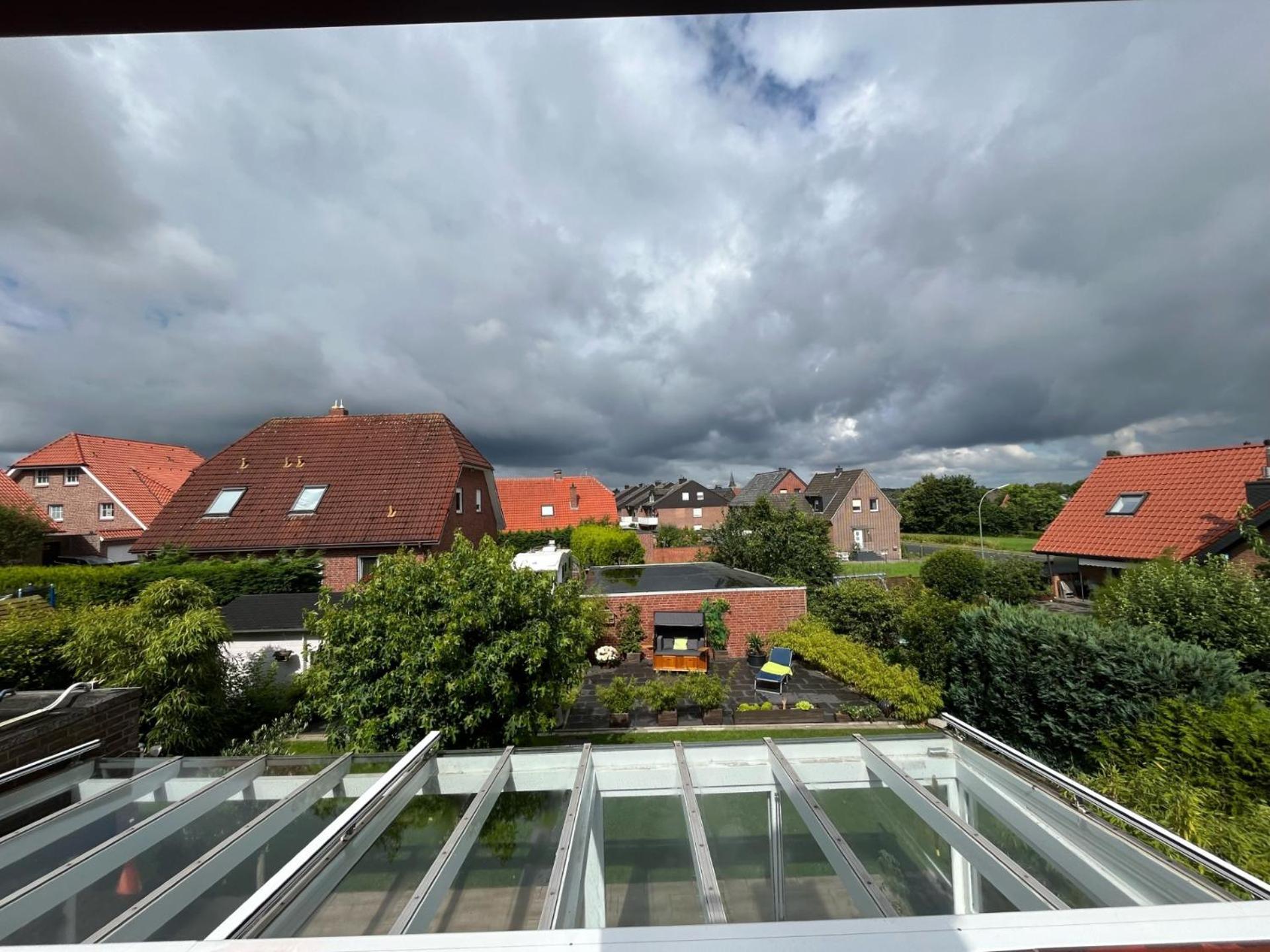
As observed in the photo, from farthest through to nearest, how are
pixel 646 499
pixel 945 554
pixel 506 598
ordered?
pixel 646 499 < pixel 945 554 < pixel 506 598

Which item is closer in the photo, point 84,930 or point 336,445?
point 84,930

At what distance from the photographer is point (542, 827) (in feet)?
11.9

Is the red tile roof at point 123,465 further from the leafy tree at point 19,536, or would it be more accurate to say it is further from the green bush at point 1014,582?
the green bush at point 1014,582

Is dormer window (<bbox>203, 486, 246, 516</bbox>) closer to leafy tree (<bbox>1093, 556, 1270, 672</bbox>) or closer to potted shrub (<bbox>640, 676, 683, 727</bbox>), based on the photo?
potted shrub (<bbox>640, 676, 683, 727</bbox>)

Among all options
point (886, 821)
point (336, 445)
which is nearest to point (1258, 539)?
point (886, 821)

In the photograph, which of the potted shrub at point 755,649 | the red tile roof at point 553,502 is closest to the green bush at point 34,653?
the potted shrub at point 755,649

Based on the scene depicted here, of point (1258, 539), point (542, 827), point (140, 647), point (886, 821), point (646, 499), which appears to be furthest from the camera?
point (646, 499)

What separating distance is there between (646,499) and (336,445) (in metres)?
56.0

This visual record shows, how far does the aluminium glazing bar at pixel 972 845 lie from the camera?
2.42 m

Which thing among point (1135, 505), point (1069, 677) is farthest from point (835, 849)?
point (1135, 505)

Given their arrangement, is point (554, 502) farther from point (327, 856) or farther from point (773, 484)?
point (327, 856)

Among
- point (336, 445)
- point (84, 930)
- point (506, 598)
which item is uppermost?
point (336, 445)

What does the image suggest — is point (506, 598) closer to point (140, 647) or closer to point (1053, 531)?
point (140, 647)

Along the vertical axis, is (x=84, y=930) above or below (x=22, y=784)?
below
